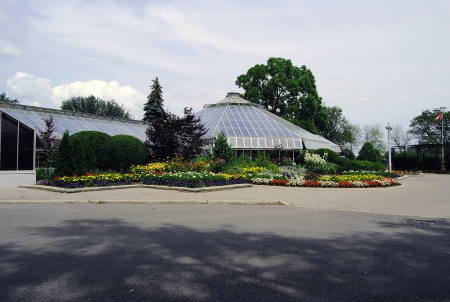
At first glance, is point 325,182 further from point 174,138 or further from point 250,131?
point 250,131

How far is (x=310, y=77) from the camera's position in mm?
53719

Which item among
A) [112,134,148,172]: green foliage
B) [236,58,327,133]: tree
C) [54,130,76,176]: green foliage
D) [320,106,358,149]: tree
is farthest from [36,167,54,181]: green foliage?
[320,106,358,149]: tree

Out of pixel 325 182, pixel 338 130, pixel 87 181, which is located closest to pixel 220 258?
pixel 87 181

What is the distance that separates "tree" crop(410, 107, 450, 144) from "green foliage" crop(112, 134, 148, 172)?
47.8 meters

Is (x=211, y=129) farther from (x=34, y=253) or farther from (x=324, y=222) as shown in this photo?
(x=34, y=253)

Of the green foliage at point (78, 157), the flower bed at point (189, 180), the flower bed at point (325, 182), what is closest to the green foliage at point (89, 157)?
the green foliage at point (78, 157)

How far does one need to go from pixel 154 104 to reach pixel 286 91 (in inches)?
736

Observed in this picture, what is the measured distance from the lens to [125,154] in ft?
65.2

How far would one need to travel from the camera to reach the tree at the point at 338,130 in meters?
69.4

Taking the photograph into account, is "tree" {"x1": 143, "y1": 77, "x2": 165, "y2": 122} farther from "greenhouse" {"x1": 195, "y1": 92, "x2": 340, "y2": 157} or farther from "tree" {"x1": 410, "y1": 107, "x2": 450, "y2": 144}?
"tree" {"x1": 410, "y1": 107, "x2": 450, "y2": 144}

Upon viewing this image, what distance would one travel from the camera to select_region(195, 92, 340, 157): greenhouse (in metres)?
30.4

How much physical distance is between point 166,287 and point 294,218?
17.6 ft

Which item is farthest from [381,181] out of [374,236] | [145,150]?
[145,150]

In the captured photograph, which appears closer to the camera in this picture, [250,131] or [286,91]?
[250,131]
